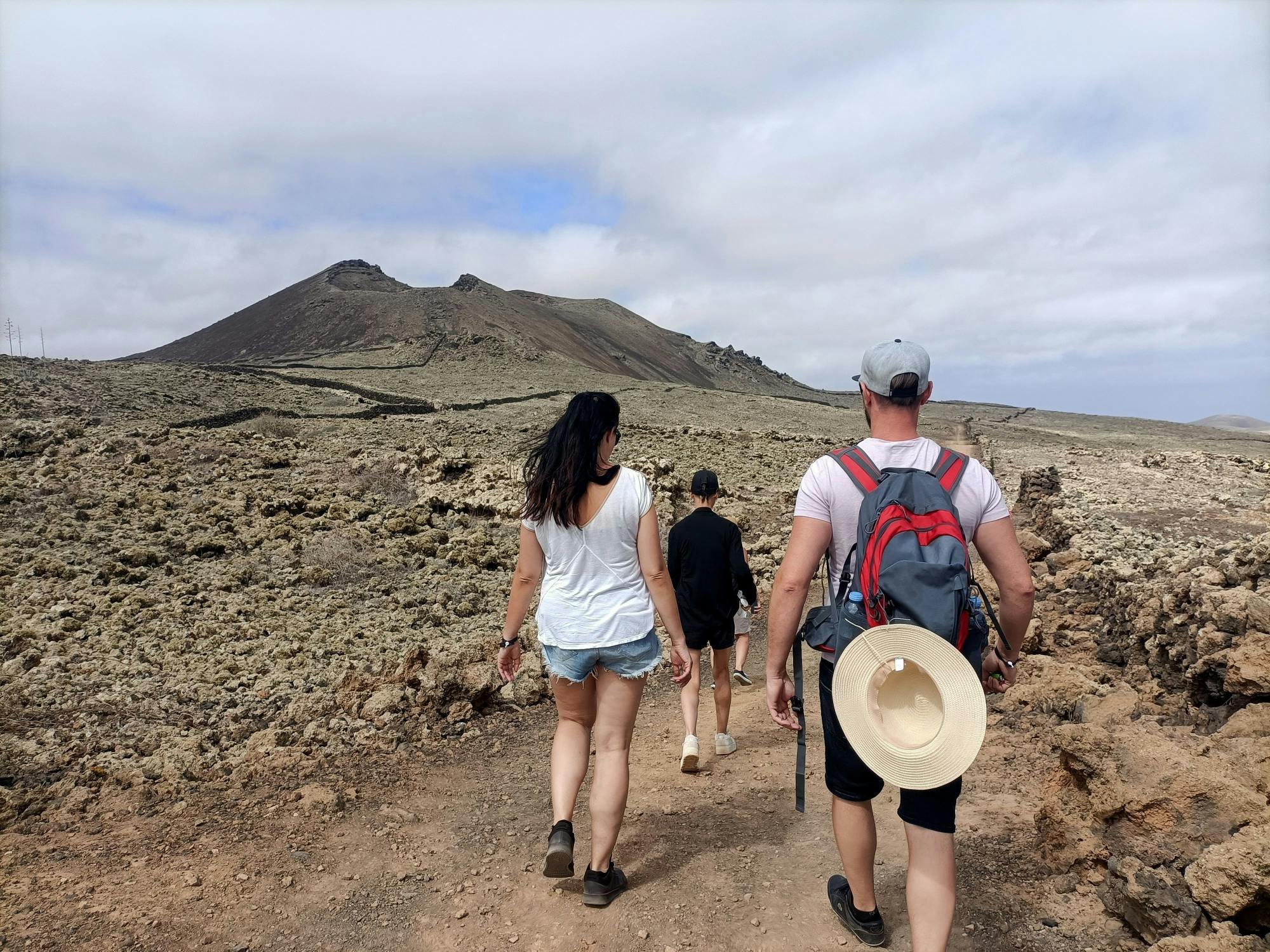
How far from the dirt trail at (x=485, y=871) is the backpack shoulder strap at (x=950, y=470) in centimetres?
170

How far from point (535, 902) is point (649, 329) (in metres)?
88.8

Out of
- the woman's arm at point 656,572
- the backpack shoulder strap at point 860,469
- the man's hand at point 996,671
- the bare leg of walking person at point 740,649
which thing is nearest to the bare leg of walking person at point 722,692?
the bare leg of walking person at point 740,649

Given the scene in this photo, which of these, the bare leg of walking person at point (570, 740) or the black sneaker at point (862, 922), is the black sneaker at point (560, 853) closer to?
the bare leg of walking person at point (570, 740)

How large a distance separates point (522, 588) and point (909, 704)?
168 cm

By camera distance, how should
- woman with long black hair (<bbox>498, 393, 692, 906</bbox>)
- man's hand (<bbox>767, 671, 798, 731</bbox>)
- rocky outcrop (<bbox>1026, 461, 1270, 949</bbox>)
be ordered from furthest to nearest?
woman with long black hair (<bbox>498, 393, 692, 906</bbox>) → man's hand (<bbox>767, 671, 798, 731</bbox>) → rocky outcrop (<bbox>1026, 461, 1270, 949</bbox>)

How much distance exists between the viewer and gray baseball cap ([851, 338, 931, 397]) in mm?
2781

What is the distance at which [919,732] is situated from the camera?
2.61 meters

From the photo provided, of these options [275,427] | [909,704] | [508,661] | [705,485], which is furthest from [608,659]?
[275,427]

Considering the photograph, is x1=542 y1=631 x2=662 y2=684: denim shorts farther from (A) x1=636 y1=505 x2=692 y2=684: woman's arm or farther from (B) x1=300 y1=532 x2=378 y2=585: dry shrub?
(B) x1=300 y1=532 x2=378 y2=585: dry shrub

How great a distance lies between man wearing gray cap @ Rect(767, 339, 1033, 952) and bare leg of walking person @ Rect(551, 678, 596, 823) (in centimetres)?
88

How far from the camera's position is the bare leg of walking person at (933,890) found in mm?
2654

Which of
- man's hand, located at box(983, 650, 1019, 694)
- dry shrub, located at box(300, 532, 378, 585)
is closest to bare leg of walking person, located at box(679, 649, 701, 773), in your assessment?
man's hand, located at box(983, 650, 1019, 694)

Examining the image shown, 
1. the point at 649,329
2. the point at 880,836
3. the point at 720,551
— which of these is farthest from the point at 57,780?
the point at 649,329

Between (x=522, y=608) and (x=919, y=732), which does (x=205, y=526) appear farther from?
(x=919, y=732)
